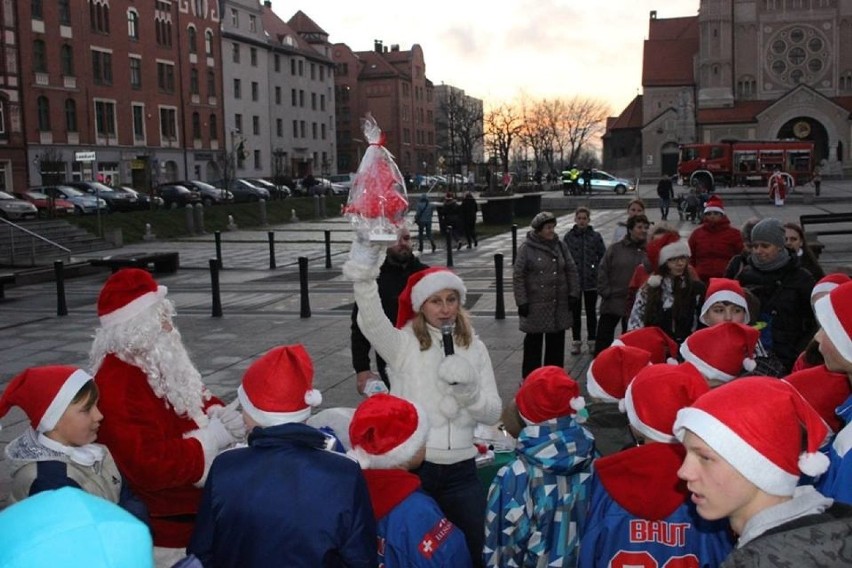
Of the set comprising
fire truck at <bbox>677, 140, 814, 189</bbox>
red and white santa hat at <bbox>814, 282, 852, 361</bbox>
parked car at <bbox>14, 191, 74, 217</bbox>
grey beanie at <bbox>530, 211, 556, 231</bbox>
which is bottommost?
red and white santa hat at <bbox>814, 282, 852, 361</bbox>

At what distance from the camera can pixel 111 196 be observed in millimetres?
41312

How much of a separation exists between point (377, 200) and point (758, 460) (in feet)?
7.29

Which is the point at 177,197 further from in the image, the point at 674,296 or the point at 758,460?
the point at 758,460

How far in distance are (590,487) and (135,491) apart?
6.58 feet

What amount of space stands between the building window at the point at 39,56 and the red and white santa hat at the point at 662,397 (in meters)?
54.9

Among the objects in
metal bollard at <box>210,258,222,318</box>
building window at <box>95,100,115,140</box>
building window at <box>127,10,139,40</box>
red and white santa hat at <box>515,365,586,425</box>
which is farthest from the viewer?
building window at <box>127,10,139,40</box>

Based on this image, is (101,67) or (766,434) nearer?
(766,434)

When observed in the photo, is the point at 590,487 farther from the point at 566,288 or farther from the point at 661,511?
the point at 566,288

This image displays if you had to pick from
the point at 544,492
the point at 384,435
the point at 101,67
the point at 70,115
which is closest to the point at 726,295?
the point at 544,492

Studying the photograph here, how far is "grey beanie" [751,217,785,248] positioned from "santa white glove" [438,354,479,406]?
3.49 m

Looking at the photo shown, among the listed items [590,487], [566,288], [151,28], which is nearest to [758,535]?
[590,487]

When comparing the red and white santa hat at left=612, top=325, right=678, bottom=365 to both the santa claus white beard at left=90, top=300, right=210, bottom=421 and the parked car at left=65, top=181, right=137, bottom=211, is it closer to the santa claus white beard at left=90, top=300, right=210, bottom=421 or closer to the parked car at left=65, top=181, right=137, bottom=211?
the santa claus white beard at left=90, top=300, right=210, bottom=421

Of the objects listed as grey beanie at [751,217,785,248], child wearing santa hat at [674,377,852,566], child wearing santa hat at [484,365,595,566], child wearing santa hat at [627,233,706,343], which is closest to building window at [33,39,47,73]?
child wearing santa hat at [627,233,706,343]

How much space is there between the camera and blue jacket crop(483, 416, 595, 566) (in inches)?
137
